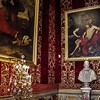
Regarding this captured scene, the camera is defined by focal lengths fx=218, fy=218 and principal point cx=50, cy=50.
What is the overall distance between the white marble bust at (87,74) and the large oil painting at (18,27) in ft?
5.27

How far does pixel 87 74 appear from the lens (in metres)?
6.29

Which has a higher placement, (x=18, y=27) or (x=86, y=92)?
(x=18, y=27)

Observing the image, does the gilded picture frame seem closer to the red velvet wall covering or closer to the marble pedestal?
the red velvet wall covering

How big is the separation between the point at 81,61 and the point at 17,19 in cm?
253

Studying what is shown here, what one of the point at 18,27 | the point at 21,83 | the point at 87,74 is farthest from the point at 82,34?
the point at 21,83

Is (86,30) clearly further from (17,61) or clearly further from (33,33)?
(17,61)

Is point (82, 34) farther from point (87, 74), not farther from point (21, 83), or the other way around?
point (21, 83)

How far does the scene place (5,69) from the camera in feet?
15.5

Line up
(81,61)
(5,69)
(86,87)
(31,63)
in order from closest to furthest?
1. (5,69)
2. (31,63)
3. (86,87)
4. (81,61)

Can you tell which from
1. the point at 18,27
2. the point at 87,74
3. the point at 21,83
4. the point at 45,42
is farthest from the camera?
the point at 45,42

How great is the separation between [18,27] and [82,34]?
93.1 inches

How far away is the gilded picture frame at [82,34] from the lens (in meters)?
6.62

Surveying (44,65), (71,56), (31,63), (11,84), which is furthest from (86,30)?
(11,84)

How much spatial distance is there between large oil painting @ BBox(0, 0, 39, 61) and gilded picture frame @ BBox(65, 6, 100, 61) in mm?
1420
